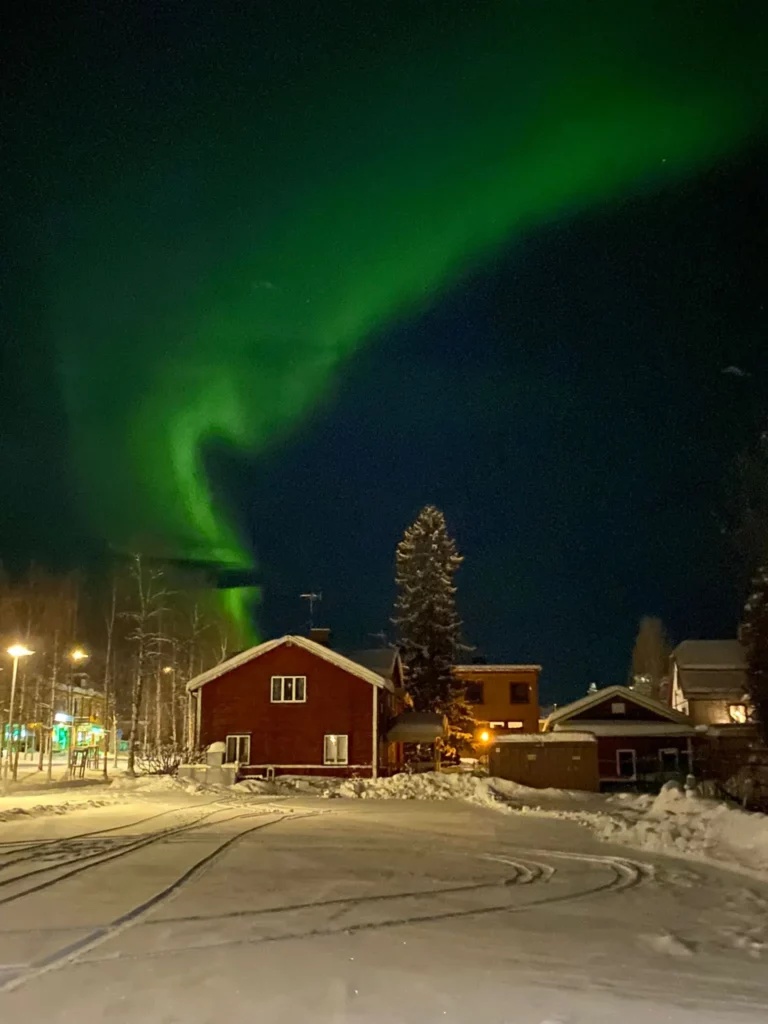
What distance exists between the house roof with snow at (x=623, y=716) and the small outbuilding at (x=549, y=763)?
39.1 ft

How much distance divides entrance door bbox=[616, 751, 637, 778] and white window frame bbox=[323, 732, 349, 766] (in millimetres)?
14641

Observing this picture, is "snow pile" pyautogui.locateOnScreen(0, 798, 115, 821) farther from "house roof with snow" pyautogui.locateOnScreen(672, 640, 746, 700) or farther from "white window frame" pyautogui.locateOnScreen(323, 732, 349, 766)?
"house roof with snow" pyautogui.locateOnScreen(672, 640, 746, 700)

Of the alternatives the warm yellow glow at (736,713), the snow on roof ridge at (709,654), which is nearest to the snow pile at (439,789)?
the warm yellow glow at (736,713)

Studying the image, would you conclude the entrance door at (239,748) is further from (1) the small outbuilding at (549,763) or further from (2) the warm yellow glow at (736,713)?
(2) the warm yellow glow at (736,713)

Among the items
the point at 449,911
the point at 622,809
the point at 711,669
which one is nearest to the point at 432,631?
the point at 711,669

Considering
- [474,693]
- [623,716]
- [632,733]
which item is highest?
[474,693]

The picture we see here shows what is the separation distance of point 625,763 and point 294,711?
17695mm

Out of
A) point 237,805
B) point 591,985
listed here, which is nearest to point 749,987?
point 591,985

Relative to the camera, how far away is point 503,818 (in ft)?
84.1

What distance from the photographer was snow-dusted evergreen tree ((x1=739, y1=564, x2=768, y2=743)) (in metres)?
41.0

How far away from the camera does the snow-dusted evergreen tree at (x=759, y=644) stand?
4103cm

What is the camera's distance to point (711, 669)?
211 feet

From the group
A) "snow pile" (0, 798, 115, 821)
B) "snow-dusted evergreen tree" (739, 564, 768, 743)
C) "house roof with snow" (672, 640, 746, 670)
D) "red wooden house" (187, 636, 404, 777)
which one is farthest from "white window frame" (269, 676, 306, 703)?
"house roof with snow" (672, 640, 746, 670)

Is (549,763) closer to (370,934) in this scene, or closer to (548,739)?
(548,739)
